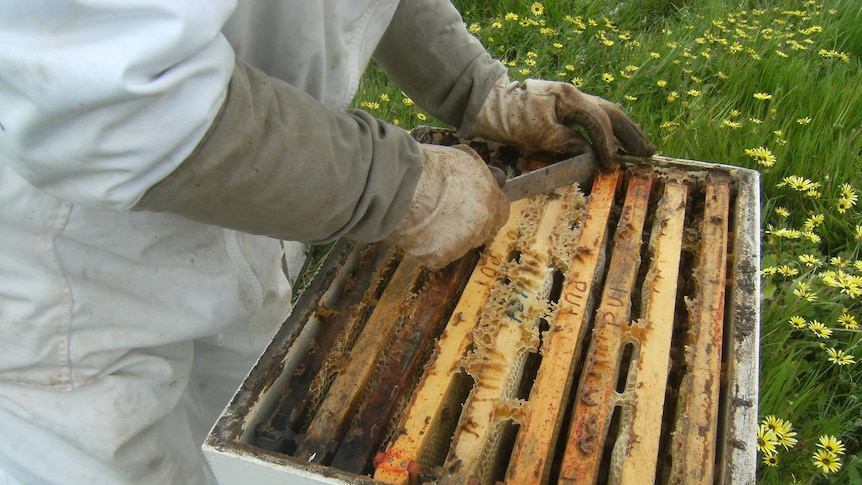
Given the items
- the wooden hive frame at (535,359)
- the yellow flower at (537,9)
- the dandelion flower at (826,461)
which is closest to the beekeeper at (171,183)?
the wooden hive frame at (535,359)

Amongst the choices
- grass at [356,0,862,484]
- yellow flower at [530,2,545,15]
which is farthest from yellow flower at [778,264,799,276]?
yellow flower at [530,2,545,15]

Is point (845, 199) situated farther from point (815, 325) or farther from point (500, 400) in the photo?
point (500, 400)

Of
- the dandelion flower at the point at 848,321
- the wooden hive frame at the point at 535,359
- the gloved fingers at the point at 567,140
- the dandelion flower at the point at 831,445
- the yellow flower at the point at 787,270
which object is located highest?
the gloved fingers at the point at 567,140

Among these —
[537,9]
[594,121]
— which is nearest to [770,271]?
[594,121]

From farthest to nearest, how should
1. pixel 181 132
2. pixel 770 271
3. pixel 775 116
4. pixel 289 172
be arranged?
1. pixel 775 116
2. pixel 770 271
3. pixel 289 172
4. pixel 181 132

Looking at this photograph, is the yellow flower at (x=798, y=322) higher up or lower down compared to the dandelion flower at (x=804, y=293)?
lower down

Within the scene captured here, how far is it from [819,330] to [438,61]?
1.56 meters

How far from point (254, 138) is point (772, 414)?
5.91 feet

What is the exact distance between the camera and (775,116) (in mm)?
2975

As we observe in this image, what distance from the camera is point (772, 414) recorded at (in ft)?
6.63

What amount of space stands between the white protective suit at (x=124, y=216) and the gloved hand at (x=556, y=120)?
1.17ft

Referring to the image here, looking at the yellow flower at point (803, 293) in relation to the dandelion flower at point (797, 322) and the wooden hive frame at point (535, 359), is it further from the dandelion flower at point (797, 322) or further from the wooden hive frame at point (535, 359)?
the wooden hive frame at point (535, 359)

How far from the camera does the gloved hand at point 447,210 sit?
61.4 inches

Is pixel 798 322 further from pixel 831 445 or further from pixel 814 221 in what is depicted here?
pixel 814 221
